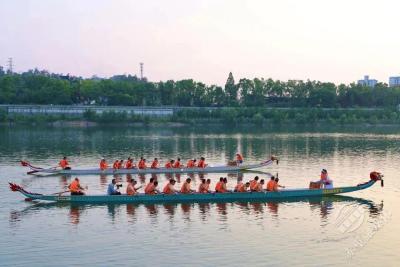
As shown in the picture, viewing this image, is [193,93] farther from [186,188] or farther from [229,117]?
[186,188]

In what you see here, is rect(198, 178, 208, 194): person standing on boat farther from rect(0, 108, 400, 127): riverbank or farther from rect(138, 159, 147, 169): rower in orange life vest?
rect(0, 108, 400, 127): riverbank

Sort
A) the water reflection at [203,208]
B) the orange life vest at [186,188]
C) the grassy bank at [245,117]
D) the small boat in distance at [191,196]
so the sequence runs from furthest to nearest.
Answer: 1. the grassy bank at [245,117]
2. the orange life vest at [186,188]
3. the small boat in distance at [191,196]
4. the water reflection at [203,208]

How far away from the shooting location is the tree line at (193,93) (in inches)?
4879

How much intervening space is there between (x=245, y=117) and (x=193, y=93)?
18.3 meters

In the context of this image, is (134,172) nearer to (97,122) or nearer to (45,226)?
(45,226)

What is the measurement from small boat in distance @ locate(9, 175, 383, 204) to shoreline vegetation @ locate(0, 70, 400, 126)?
263 feet

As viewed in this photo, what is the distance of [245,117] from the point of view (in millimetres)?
116062

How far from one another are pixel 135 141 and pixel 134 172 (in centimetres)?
3032

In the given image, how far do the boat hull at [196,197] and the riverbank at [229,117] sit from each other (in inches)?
3147

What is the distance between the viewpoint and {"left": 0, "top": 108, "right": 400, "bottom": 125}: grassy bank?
10800cm

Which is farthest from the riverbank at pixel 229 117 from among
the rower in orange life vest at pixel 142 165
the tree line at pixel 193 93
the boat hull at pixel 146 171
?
the rower in orange life vest at pixel 142 165

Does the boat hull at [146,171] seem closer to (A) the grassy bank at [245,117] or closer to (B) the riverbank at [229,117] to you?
(B) the riverbank at [229,117]

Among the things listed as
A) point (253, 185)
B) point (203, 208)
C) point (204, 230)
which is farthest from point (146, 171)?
point (204, 230)

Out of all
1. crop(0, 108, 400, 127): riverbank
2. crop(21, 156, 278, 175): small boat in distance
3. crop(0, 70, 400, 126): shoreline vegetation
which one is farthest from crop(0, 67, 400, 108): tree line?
crop(21, 156, 278, 175): small boat in distance
